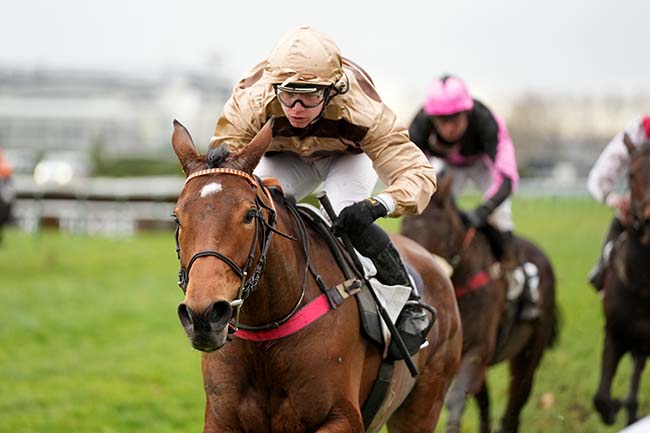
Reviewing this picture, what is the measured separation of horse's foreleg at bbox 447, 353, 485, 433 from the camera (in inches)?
248

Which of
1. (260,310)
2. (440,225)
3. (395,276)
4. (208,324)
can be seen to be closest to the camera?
(208,324)

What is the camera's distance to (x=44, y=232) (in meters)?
23.4

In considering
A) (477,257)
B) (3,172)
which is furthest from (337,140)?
(3,172)

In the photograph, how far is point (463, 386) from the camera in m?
6.67

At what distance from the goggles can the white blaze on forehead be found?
66cm

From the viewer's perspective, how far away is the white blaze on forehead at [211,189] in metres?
3.42

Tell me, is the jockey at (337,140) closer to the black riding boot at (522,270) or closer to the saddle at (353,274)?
the saddle at (353,274)

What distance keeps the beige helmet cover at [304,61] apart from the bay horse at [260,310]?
381mm

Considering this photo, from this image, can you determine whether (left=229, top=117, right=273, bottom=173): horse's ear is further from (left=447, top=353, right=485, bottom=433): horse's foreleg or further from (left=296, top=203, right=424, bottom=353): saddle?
(left=447, top=353, right=485, bottom=433): horse's foreleg

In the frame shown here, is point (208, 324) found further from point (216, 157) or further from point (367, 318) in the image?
point (367, 318)

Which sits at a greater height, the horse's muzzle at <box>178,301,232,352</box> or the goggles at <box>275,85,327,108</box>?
the goggles at <box>275,85,327,108</box>

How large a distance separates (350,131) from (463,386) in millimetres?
2827

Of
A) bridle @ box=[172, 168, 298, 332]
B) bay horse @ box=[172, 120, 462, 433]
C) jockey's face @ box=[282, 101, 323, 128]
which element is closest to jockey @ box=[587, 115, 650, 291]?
bay horse @ box=[172, 120, 462, 433]

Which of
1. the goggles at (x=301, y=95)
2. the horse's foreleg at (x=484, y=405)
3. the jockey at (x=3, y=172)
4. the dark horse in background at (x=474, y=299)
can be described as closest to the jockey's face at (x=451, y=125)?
the dark horse in background at (x=474, y=299)
